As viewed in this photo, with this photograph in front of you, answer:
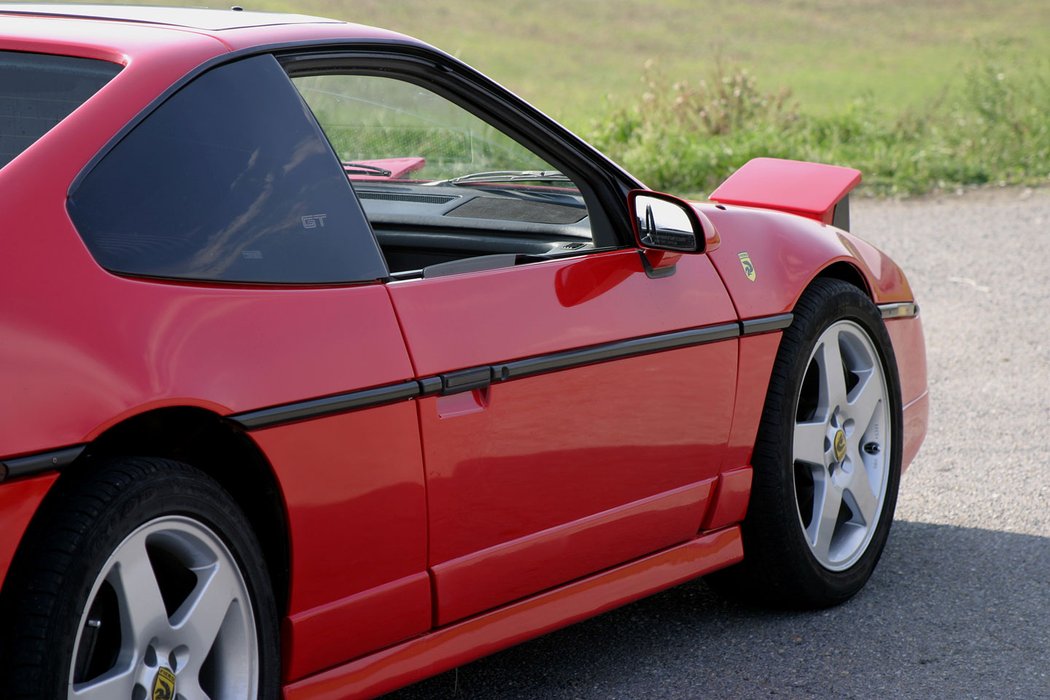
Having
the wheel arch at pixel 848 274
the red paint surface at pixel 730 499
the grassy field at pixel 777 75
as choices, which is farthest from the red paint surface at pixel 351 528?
the grassy field at pixel 777 75

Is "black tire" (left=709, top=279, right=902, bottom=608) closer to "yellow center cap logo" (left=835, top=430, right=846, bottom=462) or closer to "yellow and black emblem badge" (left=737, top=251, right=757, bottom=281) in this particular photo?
"yellow center cap logo" (left=835, top=430, right=846, bottom=462)

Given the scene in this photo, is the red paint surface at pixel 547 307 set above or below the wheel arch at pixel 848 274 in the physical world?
above

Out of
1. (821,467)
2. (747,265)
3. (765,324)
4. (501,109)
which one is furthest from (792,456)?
(501,109)

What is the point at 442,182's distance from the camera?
381 centimetres

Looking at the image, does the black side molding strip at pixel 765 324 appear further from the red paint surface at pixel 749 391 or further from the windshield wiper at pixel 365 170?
the windshield wiper at pixel 365 170

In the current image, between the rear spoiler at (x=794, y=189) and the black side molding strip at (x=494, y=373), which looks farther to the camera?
A: the rear spoiler at (x=794, y=189)

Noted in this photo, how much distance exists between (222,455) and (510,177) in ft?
4.02

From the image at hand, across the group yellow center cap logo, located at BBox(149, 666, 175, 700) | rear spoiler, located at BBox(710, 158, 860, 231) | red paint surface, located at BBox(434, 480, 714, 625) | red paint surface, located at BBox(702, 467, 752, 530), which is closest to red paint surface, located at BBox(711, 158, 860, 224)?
rear spoiler, located at BBox(710, 158, 860, 231)

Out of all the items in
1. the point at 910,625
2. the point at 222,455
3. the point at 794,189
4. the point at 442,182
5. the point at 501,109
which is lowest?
the point at 910,625

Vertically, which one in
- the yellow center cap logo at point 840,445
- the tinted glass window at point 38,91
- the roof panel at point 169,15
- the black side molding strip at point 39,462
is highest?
the roof panel at point 169,15

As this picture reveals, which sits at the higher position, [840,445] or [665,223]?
[665,223]

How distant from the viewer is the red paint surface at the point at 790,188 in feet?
14.6

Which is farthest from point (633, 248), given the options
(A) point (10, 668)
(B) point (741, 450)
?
(A) point (10, 668)

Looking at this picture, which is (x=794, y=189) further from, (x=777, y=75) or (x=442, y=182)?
(x=777, y=75)
